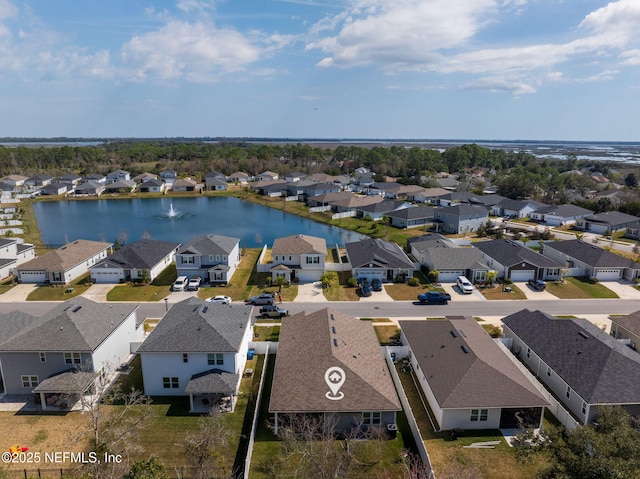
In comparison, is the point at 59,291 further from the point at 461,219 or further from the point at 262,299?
the point at 461,219

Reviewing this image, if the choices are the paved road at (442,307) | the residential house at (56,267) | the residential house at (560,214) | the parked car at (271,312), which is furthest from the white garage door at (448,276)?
the residential house at (560,214)

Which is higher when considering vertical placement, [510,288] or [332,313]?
[332,313]

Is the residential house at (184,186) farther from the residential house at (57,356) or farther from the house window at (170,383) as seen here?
the house window at (170,383)

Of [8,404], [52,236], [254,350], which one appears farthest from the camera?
[52,236]

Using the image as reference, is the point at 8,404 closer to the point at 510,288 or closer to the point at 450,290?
the point at 450,290

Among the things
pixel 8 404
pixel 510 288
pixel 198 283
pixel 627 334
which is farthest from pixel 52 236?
pixel 627 334
